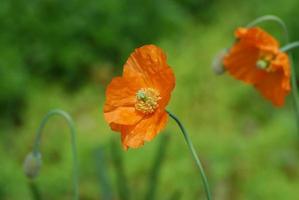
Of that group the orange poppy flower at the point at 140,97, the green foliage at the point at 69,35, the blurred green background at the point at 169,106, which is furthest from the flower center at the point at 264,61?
the green foliage at the point at 69,35

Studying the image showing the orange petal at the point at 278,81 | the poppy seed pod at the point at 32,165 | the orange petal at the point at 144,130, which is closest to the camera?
the orange petal at the point at 144,130

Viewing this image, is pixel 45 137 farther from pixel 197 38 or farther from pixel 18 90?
pixel 197 38

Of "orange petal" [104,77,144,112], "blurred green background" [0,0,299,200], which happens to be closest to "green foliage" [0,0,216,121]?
"blurred green background" [0,0,299,200]

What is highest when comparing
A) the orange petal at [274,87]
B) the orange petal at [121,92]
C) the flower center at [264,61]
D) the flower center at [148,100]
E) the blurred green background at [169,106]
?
the blurred green background at [169,106]

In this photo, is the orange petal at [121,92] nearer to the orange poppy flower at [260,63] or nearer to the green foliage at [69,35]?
the orange poppy flower at [260,63]

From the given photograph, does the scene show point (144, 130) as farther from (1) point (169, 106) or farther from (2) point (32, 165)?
(1) point (169, 106)

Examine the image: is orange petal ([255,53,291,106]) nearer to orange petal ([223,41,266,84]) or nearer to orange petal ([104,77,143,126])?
orange petal ([223,41,266,84])
